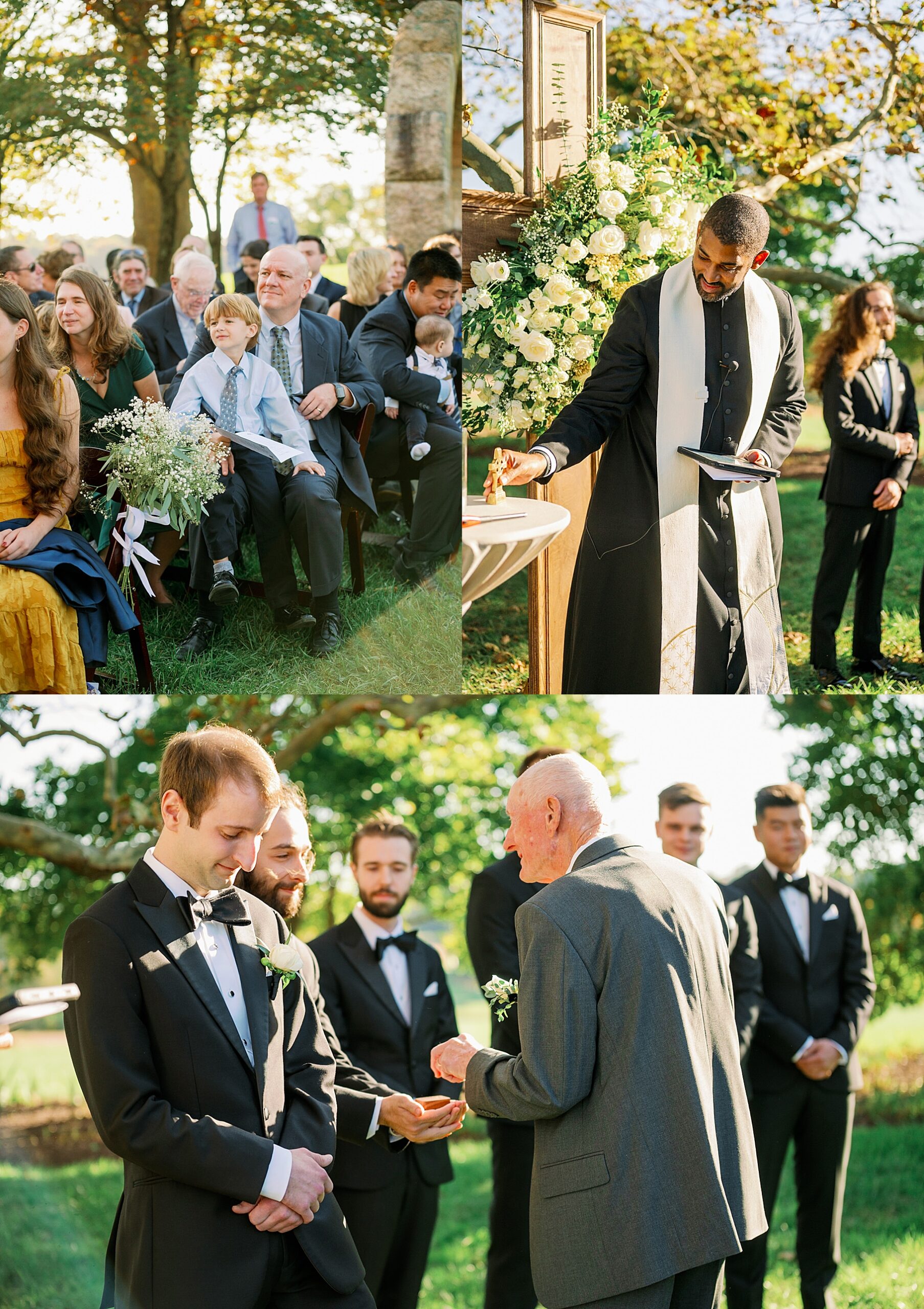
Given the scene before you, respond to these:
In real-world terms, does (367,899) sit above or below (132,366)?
below

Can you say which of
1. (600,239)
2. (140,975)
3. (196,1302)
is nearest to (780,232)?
(600,239)

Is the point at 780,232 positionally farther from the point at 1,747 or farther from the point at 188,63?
the point at 1,747

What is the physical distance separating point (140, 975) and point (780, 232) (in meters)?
4.08

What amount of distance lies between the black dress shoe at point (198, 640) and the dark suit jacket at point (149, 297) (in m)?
1.11

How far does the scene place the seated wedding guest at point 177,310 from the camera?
4.55m

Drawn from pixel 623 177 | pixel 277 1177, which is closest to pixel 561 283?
pixel 623 177

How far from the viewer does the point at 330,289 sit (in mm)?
4629

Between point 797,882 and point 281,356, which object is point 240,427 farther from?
point 797,882

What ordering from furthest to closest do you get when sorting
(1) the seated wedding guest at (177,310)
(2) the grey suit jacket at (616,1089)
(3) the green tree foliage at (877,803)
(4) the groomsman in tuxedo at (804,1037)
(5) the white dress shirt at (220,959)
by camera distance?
1. (3) the green tree foliage at (877,803)
2. (4) the groomsman in tuxedo at (804,1037)
3. (1) the seated wedding guest at (177,310)
4. (5) the white dress shirt at (220,959)
5. (2) the grey suit jacket at (616,1089)

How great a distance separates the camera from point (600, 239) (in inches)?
185

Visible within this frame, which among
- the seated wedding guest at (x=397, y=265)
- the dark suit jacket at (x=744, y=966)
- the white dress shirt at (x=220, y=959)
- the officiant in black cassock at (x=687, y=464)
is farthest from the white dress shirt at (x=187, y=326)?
the dark suit jacket at (x=744, y=966)

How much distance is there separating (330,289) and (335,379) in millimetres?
320

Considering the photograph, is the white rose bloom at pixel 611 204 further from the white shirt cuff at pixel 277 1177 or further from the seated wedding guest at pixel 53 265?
the white shirt cuff at pixel 277 1177

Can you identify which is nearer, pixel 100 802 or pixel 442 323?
pixel 442 323
